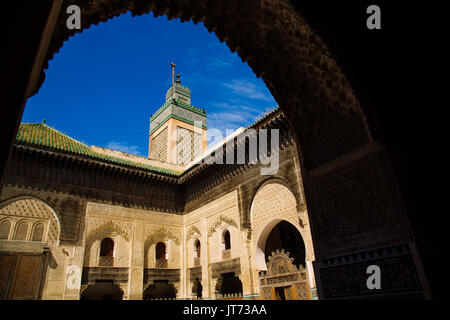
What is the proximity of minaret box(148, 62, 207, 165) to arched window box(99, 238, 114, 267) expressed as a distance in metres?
7.89

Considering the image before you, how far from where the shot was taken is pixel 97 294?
11.6 metres

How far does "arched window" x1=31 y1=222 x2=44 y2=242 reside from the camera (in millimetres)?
9229

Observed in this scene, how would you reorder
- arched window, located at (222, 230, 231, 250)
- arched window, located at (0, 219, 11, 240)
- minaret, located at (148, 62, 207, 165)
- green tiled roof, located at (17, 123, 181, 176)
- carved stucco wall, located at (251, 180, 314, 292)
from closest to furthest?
1. carved stucco wall, located at (251, 180, 314, 292)
2. arched window, located at (0, 219, 11, 240)
3. green tiled roof, located at (17, 123, 181, 176)
4. arched window, located at (222, 230, 231, 250)
5. minaret, located at (148, 62, 207, 165)

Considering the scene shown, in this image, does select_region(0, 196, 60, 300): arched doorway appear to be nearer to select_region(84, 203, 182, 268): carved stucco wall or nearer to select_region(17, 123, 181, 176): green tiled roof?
select_region(84, 203, 182, 268): carved stucco wall

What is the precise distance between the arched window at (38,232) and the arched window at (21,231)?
206mm

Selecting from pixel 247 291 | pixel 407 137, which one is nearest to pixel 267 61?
pixel 407 137

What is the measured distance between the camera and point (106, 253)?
35.5 ft

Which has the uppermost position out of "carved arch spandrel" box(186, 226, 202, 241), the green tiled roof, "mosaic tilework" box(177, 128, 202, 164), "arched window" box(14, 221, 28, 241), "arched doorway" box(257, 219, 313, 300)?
"mosaic tilework" box(177, 128, 202, 164)

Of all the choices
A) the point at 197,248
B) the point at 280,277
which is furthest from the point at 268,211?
the point at 197,248

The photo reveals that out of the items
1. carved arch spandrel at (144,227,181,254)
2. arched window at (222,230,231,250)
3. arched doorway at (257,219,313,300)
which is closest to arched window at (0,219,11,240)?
carved arch spandrel at (144,227,181,254)

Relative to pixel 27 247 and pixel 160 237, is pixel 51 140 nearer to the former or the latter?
pixel 27 247

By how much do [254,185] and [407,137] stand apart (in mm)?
7421

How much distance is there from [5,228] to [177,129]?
12.1 m
